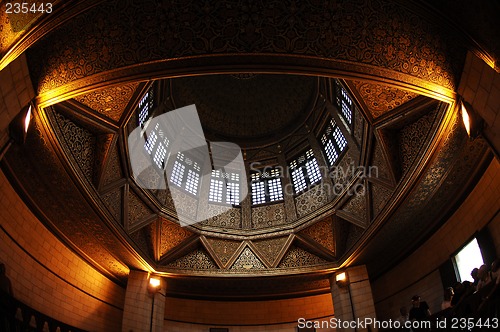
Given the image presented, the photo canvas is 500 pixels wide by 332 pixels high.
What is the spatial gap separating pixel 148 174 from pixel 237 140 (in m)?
5.21

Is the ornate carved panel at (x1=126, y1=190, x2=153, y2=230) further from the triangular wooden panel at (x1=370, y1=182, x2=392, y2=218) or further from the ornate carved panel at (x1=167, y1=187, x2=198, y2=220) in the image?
the triangular wooden panel at (x1=370, y1=182, x2=392, y2=218)

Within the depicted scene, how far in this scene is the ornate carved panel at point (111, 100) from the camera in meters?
8.23

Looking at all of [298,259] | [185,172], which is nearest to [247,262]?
[298,259]

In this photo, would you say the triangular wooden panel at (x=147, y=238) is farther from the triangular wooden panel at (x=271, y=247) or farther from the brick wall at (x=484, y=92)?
the brick wall at (x=484, y=92)

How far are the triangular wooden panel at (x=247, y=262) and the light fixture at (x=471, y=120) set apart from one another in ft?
28.3

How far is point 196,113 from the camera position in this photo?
1494 centimetres

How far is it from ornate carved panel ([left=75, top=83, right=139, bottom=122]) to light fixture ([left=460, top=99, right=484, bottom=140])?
6757mm

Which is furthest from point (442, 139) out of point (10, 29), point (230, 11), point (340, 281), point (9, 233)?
point (9, 233)

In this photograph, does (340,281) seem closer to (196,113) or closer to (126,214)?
(126,214)

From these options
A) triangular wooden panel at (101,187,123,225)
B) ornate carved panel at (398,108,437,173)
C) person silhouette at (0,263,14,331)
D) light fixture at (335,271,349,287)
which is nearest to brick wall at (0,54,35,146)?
person silhouette at (0,263,14,331)

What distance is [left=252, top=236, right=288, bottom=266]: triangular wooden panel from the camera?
43.1 ft

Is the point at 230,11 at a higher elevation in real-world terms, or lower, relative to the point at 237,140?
lower

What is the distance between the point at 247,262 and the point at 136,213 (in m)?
4.40

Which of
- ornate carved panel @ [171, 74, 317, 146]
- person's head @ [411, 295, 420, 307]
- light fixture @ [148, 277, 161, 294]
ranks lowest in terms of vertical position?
person's head @ [411, 295, 420, 307]
